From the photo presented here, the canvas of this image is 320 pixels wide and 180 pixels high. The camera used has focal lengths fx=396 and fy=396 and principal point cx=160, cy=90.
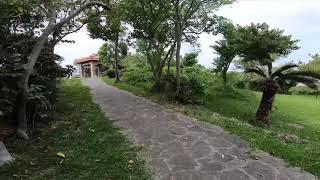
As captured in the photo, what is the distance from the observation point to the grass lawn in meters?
7.97

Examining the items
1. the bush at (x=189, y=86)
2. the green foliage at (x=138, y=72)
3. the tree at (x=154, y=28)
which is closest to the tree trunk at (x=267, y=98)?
the bush at (x=189, y=86)

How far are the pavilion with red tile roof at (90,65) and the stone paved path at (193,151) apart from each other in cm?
3656

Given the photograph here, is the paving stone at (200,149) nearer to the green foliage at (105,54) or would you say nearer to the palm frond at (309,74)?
the palm frond at (309,74)

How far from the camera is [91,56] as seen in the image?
48375 millimetres

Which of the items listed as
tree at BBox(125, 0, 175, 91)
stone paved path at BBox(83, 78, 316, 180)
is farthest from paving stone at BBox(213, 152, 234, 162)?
tree at BBox(125, 0, 175, 91)

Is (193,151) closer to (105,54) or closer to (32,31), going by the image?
(32,31)

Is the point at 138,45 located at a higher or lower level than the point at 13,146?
higher

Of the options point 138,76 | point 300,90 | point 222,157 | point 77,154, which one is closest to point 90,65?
point 138,76

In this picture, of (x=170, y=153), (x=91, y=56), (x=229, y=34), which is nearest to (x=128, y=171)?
(x=170, y=153)

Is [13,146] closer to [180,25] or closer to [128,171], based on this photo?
[128,171]

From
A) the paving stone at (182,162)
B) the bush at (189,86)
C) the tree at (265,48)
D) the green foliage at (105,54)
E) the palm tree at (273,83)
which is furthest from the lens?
the green foliage at (105,54)

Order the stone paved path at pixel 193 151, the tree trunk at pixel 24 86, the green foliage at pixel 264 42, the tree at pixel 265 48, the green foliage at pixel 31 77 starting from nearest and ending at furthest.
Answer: the stone paved path at pixel 193 151 → the green foliage at pixel 31 77 → the tree trunk at pixel 24 86 → the tree at pixel 265 48 → the green foliage at pixel 264 42

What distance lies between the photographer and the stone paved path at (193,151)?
6.75m

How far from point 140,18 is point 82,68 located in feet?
113
